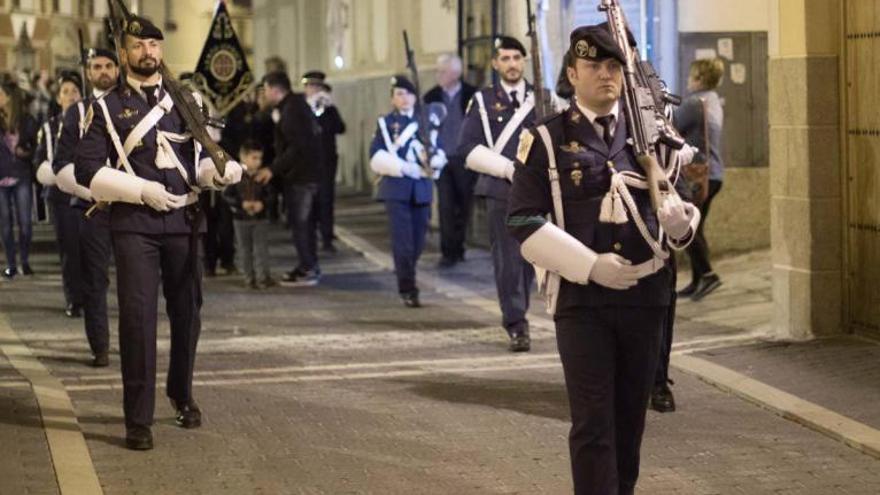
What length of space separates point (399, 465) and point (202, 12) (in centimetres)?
4059

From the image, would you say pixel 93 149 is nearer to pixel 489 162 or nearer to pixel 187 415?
pixel 187 415

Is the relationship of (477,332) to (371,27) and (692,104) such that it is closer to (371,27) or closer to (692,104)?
(692,104)

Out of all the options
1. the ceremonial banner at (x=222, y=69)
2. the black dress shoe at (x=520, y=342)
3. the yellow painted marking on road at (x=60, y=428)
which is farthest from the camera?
the ceremonial banner at (x=222, y=69)

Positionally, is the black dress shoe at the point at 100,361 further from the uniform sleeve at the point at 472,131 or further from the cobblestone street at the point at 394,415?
the uniform sleeve at the point at 472,131

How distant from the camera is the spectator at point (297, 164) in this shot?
18.2 meters

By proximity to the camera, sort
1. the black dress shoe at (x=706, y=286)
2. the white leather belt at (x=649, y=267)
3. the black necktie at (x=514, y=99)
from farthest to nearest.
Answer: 1. the black dress shoe at (x=706, y=286)
2. the black necktie at (x=514, y=99)
3. the white leather belt at (x=649, y=267)

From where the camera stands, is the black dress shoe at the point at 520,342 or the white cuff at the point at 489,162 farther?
the black dress shoe at the point at 520,342

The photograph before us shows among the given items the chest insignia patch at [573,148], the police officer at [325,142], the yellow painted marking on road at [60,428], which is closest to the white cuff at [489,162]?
the yellow painted marking on road at [60,428]

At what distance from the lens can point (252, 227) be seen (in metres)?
17.9

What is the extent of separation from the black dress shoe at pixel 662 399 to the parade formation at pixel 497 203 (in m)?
0.01

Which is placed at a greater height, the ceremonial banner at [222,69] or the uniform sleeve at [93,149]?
the ceremonial banner at [222,69]

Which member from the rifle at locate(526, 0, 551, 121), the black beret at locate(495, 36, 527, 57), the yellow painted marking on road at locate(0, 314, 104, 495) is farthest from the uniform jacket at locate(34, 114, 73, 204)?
the rifle at locate(526, 0, 551, 121)

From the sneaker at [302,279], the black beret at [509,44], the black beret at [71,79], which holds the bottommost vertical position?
the sneaker at [302,279]

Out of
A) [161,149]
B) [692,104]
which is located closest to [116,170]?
[161,149]
